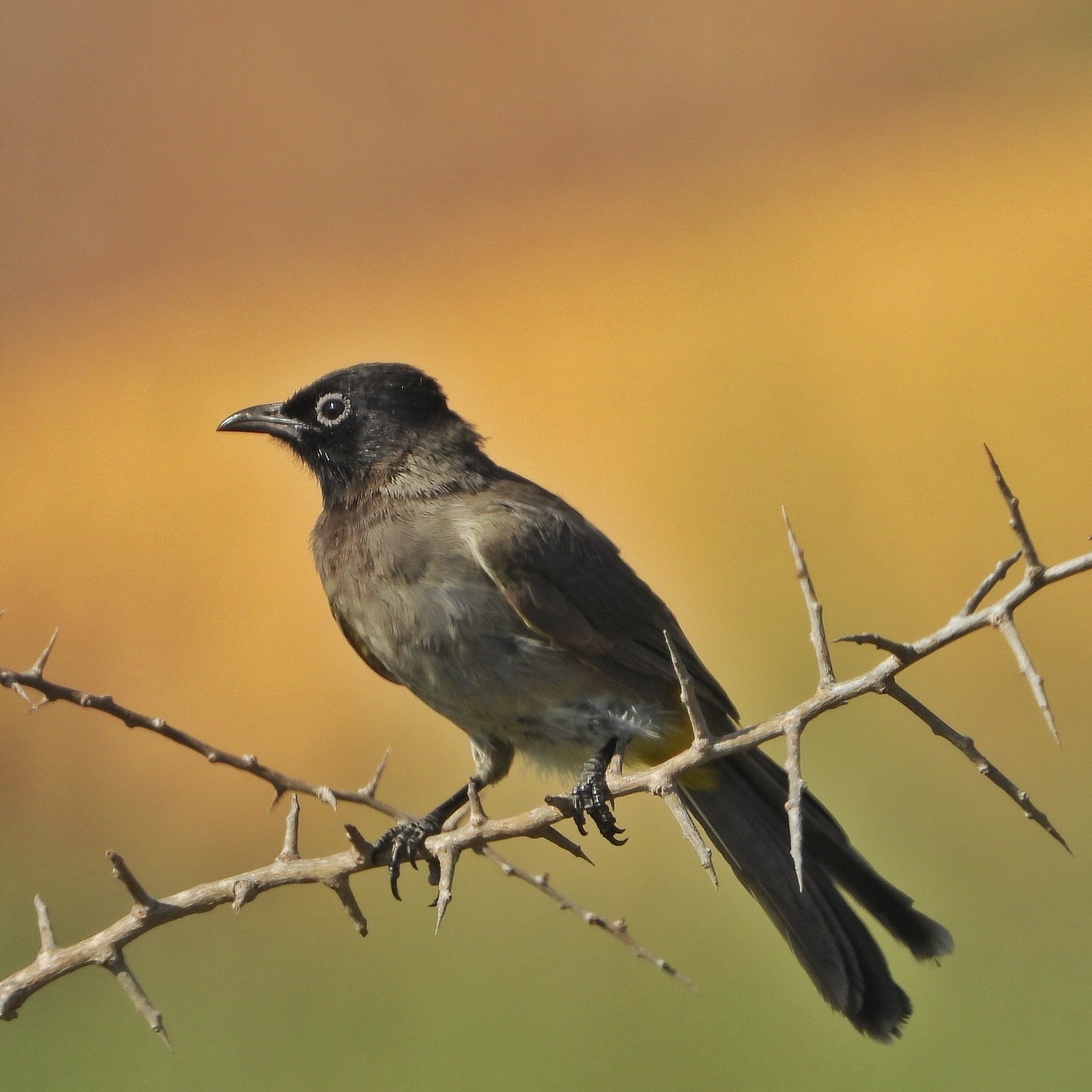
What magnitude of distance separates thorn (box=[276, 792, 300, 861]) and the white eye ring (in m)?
1.43

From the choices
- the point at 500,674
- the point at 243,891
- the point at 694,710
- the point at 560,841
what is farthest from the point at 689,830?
the point at 500,674

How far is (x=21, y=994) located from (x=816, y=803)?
5.11 ft

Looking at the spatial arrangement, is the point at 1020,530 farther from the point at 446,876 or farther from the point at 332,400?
the point at 332,400

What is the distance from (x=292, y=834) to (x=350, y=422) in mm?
1515

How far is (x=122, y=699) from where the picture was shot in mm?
6203

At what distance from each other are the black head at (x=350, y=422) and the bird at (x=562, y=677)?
0.12 meters

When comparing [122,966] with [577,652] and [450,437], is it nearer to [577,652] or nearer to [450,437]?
[577,652]

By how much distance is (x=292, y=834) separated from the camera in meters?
2.16

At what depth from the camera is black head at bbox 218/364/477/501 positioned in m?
3.40

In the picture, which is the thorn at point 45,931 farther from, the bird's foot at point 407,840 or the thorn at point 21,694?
the bird's foot at point 407,840

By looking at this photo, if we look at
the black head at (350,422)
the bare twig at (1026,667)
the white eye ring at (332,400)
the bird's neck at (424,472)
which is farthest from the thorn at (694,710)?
the white eye ring at (332,400)

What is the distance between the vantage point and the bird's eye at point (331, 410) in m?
3.44

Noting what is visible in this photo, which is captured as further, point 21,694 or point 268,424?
A: point 268,424

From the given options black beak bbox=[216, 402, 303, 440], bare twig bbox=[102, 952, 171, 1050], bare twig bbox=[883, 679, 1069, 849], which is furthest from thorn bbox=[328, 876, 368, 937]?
black beak bbox=[216, 402, 303, 440]
